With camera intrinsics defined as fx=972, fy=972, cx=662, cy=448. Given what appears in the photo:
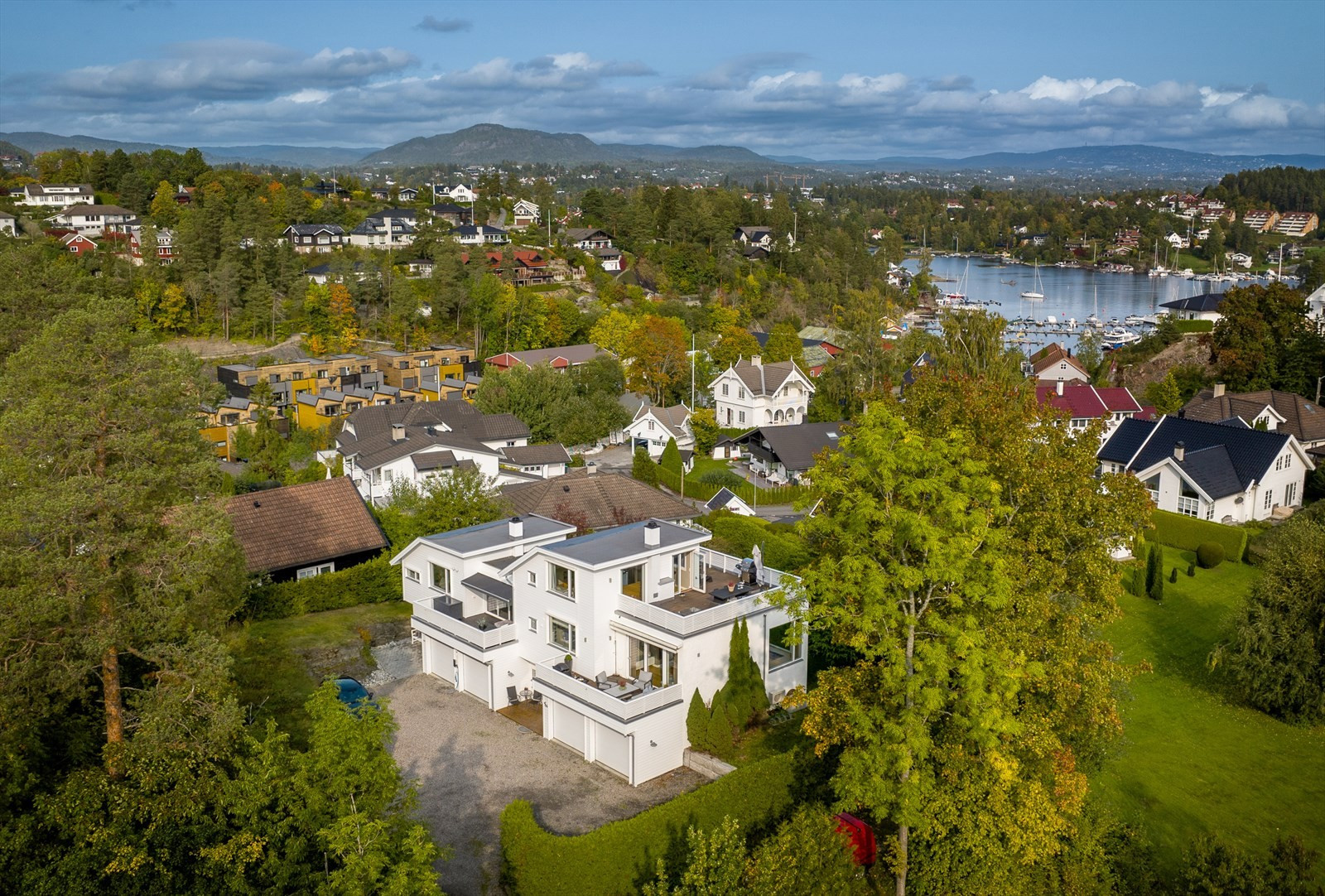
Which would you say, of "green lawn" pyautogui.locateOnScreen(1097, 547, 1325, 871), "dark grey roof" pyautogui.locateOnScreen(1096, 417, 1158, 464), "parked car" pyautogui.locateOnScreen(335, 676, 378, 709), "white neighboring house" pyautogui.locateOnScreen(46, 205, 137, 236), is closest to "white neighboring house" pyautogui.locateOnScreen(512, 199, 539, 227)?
"white neighboring house" pyautogui.locateOnScreen(46, 205, 137, 236)

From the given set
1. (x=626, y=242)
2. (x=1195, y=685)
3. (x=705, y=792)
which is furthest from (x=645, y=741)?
(x=626, y=242)

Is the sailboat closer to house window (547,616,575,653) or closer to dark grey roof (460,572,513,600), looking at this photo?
dark grey roof (460,572,513,600)

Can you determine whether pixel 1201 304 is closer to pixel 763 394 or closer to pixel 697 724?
pixel 763 394

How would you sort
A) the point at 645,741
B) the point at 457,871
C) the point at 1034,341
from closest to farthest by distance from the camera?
the point at 457,871 → the point at 645,741 → the point at 1034,341

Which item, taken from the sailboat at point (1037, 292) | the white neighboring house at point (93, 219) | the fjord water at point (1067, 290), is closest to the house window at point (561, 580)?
the white neighboring house at point (93, 219)

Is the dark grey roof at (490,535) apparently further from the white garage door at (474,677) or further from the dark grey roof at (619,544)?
the white garage door at (474,677)

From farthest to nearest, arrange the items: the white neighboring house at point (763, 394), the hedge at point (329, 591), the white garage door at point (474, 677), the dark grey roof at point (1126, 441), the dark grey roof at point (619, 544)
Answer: the white neighboring house at point (763, 394) → the dark grey roof at point (1126, 441) → the hedge at point (329, 591) → the white garage door at point (474, 677) → the dark grey roof at point (619, 544)

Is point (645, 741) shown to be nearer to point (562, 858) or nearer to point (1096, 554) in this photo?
point (562, 858)
